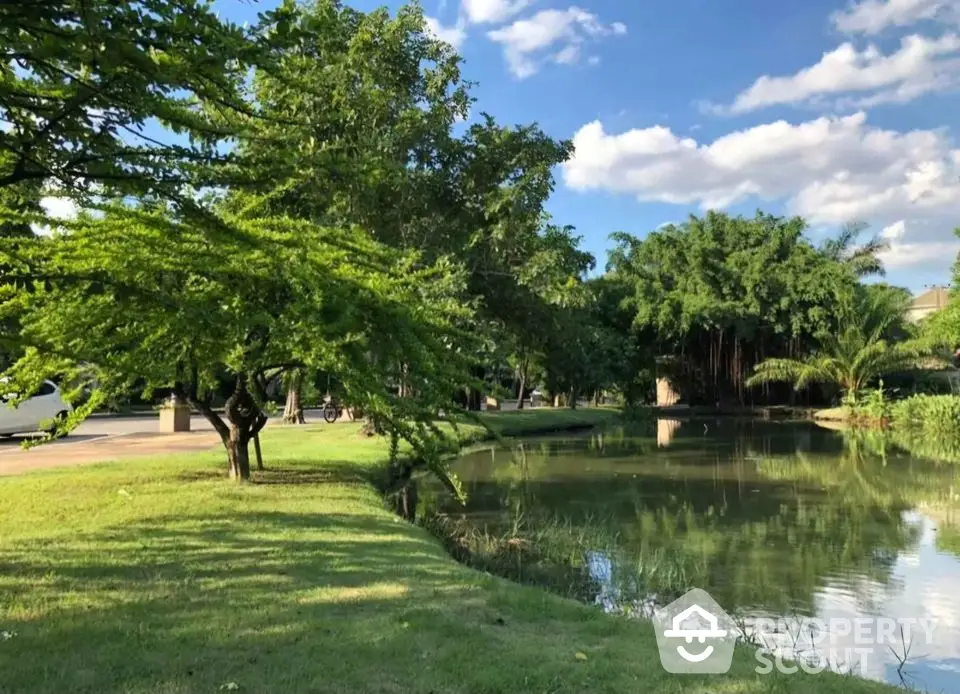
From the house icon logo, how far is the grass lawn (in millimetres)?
117

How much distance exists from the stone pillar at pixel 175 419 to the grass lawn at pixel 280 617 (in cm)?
1309

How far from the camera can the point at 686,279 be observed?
41125 mm

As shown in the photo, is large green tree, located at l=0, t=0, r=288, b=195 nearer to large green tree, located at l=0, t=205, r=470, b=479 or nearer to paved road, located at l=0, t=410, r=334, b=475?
large green tree, located at l=0, t=205, r=470, b=479

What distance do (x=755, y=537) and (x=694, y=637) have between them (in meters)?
6.06

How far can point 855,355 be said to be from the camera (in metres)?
37.2

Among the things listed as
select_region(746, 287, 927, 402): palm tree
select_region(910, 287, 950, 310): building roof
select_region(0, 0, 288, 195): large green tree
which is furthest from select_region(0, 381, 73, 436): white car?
select_region(910, 287, 950, 310): building roof

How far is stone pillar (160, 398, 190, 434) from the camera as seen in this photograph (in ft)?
71.3

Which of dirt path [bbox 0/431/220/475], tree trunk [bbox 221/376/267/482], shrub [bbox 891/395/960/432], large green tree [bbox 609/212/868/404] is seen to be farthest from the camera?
large green tree [bbox 609/212/868/404]

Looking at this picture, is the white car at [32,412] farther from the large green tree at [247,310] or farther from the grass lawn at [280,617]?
the grass lawn at [280,617]

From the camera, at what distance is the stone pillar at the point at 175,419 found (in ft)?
71.3

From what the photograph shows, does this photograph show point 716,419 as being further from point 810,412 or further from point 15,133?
point 15,133

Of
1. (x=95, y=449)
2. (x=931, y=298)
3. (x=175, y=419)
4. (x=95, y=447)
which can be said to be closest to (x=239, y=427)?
(x=95, y=449)

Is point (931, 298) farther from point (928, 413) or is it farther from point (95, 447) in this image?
point (95, 447)

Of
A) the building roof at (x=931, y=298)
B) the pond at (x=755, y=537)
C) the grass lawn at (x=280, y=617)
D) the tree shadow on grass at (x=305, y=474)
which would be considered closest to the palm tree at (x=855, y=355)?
the pond at (x=755, y=537)
